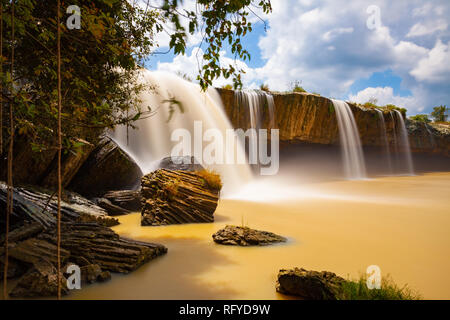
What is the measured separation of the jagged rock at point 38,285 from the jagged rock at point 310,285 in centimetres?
202

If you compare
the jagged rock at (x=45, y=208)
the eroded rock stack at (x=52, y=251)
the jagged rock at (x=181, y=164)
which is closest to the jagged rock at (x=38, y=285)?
the eroded rock stack at (x=52, y=251)

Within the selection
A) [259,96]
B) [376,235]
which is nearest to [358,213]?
[376,235]

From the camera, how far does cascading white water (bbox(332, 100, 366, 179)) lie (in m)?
17.9

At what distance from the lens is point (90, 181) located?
765cm

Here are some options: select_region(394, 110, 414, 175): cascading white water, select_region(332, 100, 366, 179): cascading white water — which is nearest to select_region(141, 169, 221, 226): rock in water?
select_region(332, 100, 366, 179): cascading white water

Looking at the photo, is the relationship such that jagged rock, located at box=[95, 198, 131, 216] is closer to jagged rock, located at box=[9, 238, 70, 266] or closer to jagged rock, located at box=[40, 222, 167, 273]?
jagged rock, located at box=[40, 222, 167, 273]

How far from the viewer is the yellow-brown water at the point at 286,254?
105 inches

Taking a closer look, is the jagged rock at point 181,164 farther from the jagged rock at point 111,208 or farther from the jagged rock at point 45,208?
the jagged rock at point 45,208

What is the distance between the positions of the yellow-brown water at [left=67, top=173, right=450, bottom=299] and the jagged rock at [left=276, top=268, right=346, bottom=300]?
141 mm

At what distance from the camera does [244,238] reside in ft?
13.6

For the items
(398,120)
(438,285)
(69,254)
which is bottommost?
(438,285)
